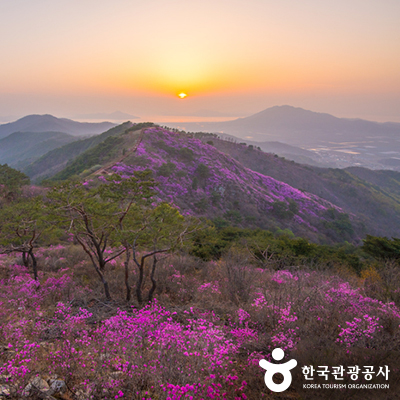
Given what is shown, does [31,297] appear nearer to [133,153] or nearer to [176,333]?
[176,333]

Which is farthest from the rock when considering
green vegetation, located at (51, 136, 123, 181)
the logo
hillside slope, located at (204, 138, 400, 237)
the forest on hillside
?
hillside slope, located at (204, 138, 400, 237)

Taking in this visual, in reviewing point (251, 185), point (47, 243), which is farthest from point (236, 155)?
point (47, 243)

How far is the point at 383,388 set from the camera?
151 inches

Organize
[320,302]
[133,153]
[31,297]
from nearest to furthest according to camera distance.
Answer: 1. [320,302]
2. [31,297]
3. [133,153]

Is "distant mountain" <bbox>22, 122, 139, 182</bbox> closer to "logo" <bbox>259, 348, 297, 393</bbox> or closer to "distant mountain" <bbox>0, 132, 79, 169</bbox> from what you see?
"distant mountain" <bbox>0, 132, 79, 169</bbox>

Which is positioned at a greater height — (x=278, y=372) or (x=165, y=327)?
(x=165, y=327)

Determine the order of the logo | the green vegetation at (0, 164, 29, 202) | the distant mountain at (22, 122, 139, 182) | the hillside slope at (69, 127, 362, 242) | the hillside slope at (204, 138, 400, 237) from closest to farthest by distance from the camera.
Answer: the logo → the green vegetation at (0, 164, 29, 202) → the hillside slope at (69, 127, 362, 242) → the hillside slope at (204, 138, 400, 237) → the distant mountain at (22, 122, 139, 182)

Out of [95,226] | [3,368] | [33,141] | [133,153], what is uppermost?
[33,141]

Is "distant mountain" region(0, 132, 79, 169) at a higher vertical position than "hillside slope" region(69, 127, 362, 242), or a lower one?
higher

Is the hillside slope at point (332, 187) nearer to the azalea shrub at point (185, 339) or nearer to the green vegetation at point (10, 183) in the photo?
the green vegetation at point (10, 183)

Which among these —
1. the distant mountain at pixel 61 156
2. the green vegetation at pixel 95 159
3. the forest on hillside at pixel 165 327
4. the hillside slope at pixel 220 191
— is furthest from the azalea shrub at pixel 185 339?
the distant mountain at pixel 61 156

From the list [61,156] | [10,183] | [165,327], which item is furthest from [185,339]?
[61,156]

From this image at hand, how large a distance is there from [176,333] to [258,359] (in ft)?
5.74

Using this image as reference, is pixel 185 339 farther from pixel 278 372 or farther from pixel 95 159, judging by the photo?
pixel 95 159
